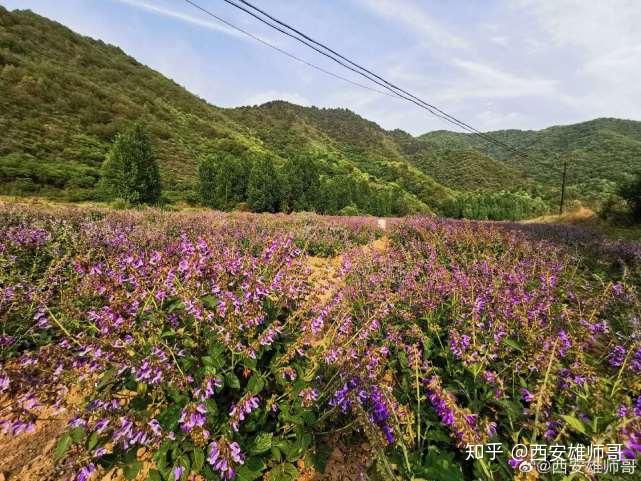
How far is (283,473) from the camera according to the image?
196 centimetres

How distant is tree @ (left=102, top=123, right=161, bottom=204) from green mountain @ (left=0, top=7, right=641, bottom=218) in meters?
4.25

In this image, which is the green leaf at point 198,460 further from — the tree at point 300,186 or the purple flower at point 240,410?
the tree at point 300,186

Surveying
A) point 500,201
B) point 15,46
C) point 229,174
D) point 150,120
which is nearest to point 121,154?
point 229,174

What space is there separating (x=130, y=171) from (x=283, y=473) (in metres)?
32.3

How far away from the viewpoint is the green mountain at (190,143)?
128ft

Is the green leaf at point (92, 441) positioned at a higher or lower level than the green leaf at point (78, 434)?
lower

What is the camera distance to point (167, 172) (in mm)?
48875

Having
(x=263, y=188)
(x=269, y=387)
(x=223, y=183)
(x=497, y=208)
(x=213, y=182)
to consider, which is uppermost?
(x=213, y=182)

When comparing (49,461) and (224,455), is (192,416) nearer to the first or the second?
(224,455)

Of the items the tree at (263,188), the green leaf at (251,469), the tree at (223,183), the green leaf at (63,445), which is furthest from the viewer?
the tree at (263,188)

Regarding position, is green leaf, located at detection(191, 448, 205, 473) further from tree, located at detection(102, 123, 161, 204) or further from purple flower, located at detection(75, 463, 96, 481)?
tree, located at detection(102, 123, 161, 204)

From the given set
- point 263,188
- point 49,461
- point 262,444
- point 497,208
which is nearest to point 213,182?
point 263,188

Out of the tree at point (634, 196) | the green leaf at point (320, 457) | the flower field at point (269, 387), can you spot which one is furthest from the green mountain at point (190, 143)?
the green leaf at point (320, 457)

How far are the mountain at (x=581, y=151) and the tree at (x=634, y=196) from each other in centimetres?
3335
